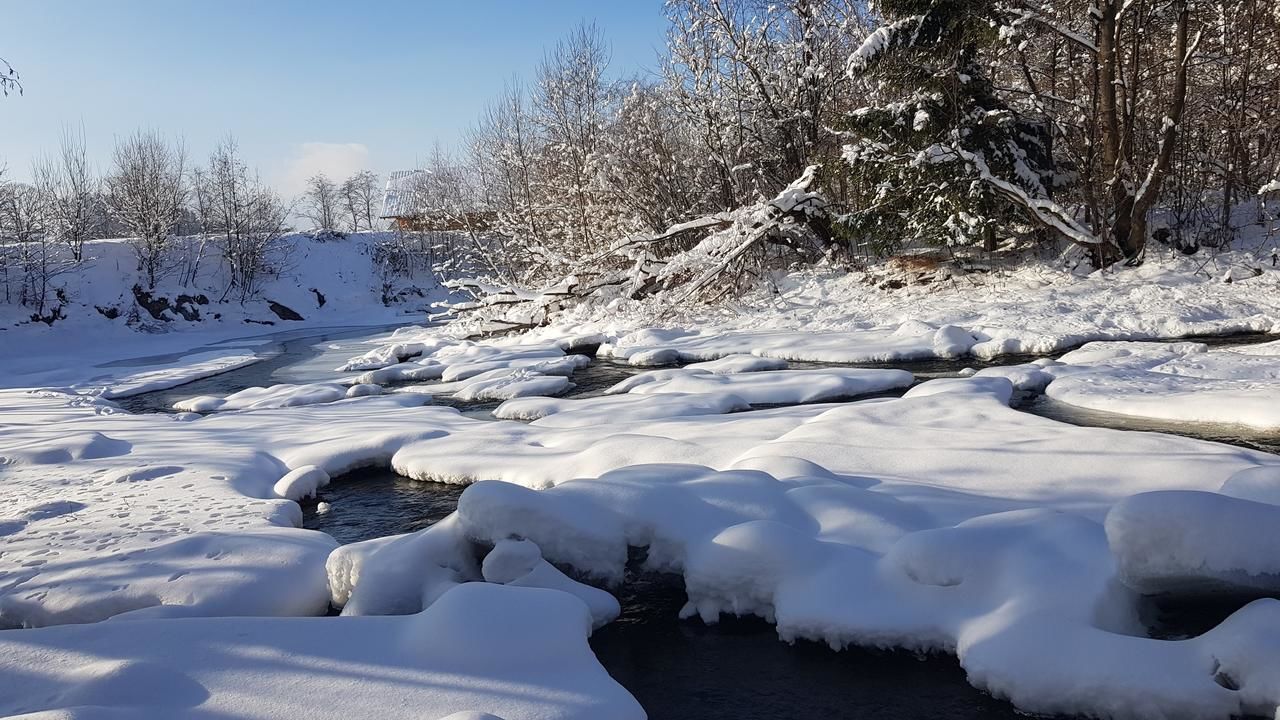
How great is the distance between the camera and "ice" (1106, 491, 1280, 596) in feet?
9.14

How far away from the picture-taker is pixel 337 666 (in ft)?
8.81

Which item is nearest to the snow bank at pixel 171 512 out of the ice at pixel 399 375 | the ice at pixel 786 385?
the ice at pixel 786 385

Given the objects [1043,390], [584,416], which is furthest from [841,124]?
[584,416]

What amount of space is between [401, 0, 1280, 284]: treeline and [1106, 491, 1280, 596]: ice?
9.67m

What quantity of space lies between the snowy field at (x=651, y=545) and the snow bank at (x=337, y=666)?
0.01 metres

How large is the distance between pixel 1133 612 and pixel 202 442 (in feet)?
22.4

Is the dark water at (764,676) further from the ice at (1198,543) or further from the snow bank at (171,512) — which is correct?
the snow bank at (171,512)

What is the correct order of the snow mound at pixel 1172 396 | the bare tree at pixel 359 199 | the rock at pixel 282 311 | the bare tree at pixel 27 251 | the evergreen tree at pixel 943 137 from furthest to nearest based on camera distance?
1. the bare tree at pixel 359 199
2. the rock at pixel 282 311
3. the bare tree at pixel 27 251
4. the evergreen tree at pixel 943 137
5. the snow mound at pixel 1172 396

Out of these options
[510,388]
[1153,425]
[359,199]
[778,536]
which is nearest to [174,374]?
[510,388]

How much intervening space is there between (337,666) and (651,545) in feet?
5.27

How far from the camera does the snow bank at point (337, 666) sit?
8.04 feet

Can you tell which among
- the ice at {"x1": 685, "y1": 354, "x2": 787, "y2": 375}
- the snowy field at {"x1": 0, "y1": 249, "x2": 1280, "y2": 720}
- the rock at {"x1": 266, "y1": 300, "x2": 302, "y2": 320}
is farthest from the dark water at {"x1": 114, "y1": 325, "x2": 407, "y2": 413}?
the ice at {"x1": 685, "y1": 354, "x2": 787, "y2": 375}

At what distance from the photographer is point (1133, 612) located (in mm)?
2973

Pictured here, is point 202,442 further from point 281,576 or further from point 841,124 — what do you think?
point 841,124
